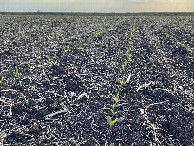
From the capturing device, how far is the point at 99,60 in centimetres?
653

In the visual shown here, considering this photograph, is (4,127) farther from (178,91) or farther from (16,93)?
(178,91)

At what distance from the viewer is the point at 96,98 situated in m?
4.37

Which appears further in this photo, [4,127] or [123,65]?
[123,65]

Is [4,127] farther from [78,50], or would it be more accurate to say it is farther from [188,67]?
[188,67]

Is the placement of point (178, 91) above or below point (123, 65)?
below

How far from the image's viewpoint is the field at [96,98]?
3398mm

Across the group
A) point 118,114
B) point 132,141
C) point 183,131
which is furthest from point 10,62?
point 183,131

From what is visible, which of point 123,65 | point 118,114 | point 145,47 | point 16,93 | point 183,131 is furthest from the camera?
point 145,47

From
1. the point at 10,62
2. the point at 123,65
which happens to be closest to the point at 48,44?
the point at 10,62

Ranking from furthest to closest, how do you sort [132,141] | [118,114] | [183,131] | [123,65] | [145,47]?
[145,47] → [123,65] → [118,114] → [183,131] → [132,141]

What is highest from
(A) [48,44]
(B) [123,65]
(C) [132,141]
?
(A) [48,44]

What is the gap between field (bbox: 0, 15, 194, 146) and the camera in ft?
11.1

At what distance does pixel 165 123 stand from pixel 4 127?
2705 millimetres

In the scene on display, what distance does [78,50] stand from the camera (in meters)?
7.62
